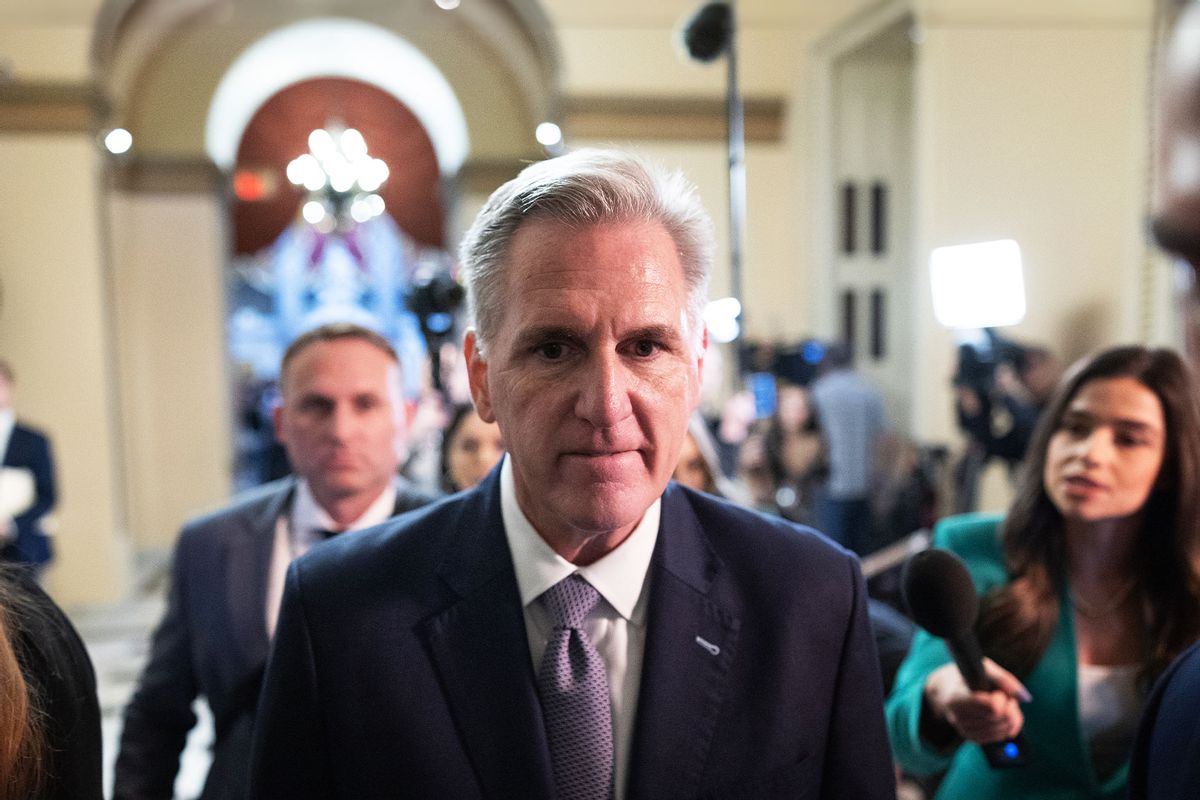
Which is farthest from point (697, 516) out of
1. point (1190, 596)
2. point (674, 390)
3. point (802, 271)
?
point (802, 271)

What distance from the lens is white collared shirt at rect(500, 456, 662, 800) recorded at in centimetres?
117

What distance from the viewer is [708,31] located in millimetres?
3502

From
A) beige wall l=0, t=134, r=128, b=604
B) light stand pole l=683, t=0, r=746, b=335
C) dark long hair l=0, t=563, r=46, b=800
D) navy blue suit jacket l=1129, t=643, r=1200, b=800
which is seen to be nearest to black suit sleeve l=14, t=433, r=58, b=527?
beige wall l=0, t=134, r=128, b=604

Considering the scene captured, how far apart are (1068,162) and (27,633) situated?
679cm

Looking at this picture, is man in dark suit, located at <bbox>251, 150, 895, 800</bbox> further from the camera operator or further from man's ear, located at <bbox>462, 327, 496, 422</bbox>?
the camera operator

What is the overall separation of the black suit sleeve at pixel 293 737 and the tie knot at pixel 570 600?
29 centimetres

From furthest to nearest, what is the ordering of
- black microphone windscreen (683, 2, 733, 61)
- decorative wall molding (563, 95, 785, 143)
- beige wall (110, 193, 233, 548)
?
1. beige wall (110, 193, 233, 548)
2. decorative wall molding (563, 95, 785, 143)
3. black microphone windscreen (683, 2, 733, 61)

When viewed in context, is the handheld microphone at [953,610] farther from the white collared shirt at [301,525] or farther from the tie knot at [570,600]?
the white collared shirt at [301,525]

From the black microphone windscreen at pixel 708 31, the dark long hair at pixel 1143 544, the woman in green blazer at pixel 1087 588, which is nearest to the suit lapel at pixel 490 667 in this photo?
the woman in green blazer at pixel 1087 588

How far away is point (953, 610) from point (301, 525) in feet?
3.95

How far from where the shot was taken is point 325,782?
45.4 inches

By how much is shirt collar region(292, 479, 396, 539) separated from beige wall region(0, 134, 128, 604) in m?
5.80

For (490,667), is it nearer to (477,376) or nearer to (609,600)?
(609,600)

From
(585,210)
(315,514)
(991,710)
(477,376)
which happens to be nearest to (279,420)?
(315,514)
